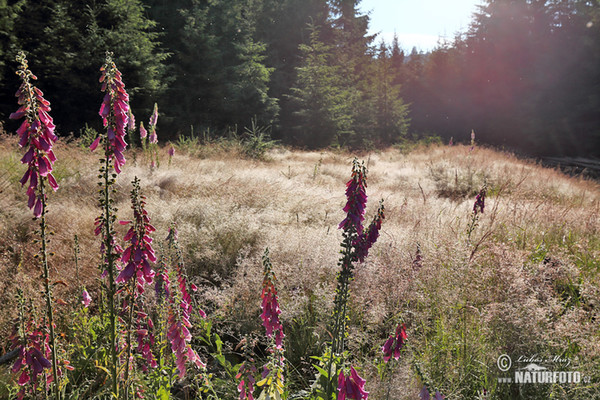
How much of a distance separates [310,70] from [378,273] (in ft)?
55.8

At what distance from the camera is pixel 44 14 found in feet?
44.3

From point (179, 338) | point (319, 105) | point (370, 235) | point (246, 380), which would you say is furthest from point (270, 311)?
point (319, 105)

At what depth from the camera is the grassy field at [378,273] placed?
211cm

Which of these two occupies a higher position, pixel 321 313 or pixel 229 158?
pixel 229 158

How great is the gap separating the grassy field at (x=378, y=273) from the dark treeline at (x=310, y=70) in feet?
25.1

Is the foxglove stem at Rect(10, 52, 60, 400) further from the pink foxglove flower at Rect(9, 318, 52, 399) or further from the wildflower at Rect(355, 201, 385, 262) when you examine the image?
the wildflower at Rect(355, 201, 385, 262)

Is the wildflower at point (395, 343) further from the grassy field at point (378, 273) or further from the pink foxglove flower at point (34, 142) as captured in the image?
the pink foxglove flower at point (34, 142)

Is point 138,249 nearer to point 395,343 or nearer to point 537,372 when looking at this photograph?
point 395,343

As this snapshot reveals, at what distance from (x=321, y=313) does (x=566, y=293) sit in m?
2.15

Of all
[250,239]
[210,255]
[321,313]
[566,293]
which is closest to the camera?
[321,313]

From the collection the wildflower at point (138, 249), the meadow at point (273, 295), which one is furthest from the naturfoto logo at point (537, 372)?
the wildflower at point (138, 249)

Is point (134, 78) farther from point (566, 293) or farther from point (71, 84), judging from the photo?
point (566, 293)

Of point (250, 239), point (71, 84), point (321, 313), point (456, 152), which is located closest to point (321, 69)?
point (456, 152)

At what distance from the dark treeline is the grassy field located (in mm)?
7663
